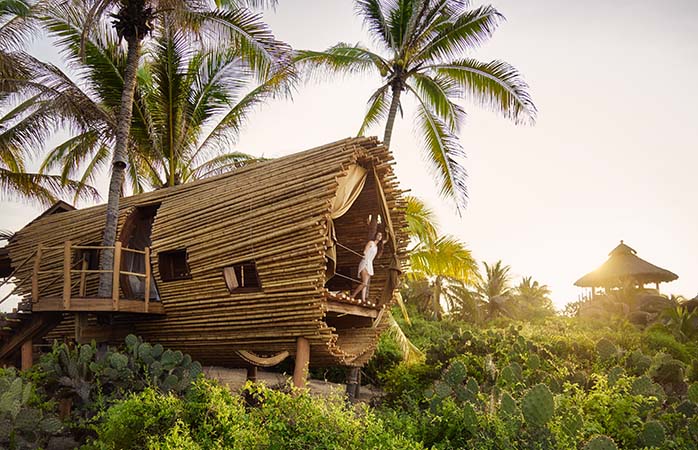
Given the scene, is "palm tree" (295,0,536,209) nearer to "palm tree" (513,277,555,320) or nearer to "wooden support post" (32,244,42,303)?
"wooden support post" (32,244,42,303)

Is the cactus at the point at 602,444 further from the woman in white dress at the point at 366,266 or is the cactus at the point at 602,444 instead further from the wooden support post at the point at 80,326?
the wooden support post at the point at 80,326

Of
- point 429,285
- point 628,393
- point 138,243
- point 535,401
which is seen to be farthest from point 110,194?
point 429,285

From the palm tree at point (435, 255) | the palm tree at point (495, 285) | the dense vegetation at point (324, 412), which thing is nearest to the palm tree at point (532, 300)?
the palm tree at point (495, 285)

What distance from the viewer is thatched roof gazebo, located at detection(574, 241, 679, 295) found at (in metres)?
27.6

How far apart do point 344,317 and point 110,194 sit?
526 cm

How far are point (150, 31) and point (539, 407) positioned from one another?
32.7 feet

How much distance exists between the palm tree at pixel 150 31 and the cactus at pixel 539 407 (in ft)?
26.8

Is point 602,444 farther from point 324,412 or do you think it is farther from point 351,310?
point 351,310

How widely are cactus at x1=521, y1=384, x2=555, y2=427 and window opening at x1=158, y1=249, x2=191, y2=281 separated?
21.4 ft

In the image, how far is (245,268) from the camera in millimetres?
11688

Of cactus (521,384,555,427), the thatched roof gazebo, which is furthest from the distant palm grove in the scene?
the thatched roof gazebo

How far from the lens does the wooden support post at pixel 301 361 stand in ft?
29.1

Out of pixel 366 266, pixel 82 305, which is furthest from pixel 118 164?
pixel 366 266

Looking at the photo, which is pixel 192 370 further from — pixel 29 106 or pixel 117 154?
pixel 29 106
